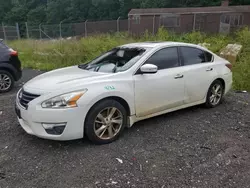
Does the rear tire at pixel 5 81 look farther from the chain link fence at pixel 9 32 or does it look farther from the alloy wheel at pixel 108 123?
the chain link fence at pixel 9 32

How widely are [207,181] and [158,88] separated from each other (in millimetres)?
1712

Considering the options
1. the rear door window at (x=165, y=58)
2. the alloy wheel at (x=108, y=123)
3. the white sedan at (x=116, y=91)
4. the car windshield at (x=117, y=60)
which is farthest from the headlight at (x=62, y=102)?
the rear door window at (x=165, y=58)

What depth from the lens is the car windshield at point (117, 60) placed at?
3.93m

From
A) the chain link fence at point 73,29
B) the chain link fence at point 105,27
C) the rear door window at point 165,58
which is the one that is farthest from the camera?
the chain link fence at point 73,29

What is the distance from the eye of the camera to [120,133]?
144 inches

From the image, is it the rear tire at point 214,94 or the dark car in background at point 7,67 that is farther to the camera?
the dark car in background at point 7,67

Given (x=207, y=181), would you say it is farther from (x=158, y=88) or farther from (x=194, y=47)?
(x=194, y=47)

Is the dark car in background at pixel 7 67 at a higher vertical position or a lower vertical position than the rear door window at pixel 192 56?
lower

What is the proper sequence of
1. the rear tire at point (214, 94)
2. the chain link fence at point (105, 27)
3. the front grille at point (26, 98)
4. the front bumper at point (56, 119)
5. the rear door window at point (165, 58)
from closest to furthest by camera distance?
1. the front bumper at point (56, 119)
2. the front grille at point (26, 98)
3. the rear door window at point (165, 58)
4. the rear tire at point (214, 94)
5. the chain link fence at point (105, 27)

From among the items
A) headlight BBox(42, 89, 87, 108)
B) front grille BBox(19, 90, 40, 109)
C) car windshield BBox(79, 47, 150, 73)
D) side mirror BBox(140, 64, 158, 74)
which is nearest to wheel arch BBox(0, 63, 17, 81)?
car windshield BBox(79, 47, 150, 73)

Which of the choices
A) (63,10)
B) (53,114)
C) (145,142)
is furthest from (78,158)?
(63,10)

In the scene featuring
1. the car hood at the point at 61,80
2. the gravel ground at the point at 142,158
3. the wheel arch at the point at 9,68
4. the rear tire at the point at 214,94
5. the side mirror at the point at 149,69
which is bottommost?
the gravel ground at the point at 142,158

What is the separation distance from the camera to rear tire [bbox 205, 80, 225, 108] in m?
4.93

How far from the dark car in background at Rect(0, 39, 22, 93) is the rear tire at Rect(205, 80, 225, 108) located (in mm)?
5322
